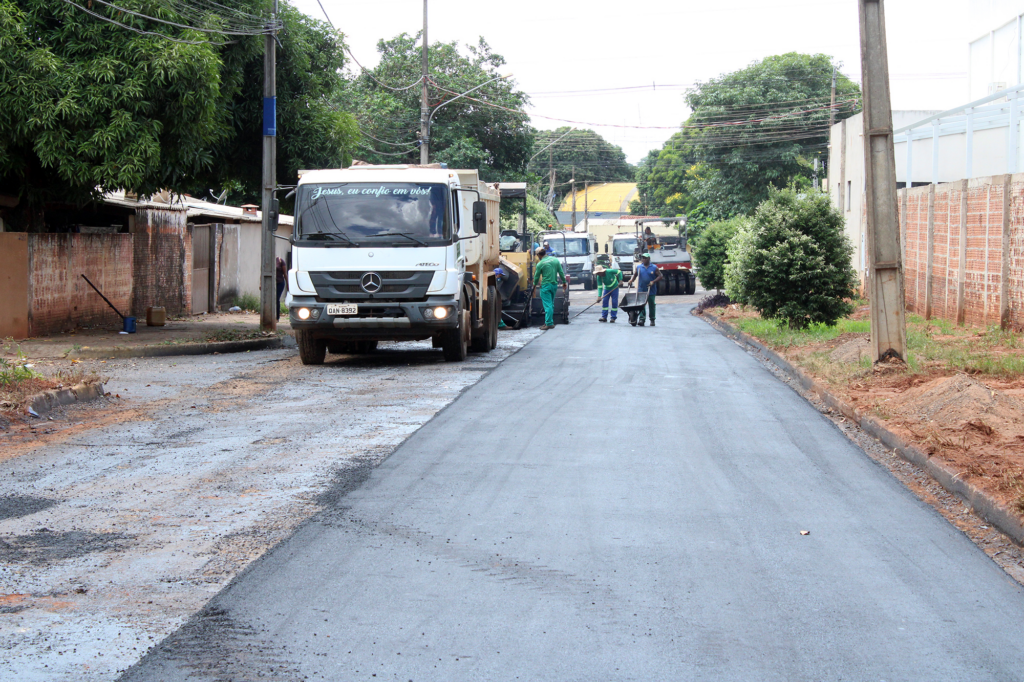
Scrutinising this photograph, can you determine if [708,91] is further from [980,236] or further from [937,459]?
[937,459]

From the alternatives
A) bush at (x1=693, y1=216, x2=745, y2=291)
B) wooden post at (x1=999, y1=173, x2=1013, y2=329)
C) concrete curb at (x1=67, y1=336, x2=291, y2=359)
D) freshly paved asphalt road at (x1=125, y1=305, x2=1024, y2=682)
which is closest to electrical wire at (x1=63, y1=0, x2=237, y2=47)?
concrete curb at (x1=67, y1=336, x2=291, y2=359)

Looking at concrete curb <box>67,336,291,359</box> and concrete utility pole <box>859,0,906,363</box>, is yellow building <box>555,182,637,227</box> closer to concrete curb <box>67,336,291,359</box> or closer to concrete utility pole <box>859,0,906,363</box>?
concrete curb <box>67,336,291,359</box>

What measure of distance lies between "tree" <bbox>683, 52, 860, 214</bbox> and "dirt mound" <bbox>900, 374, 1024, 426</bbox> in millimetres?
41427

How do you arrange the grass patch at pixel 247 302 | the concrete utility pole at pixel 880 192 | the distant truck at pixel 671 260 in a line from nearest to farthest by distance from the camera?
the concrete utility pole at pixel 880 192, the grass patch at pixel 247 302, the distant truck at pixel 671 260

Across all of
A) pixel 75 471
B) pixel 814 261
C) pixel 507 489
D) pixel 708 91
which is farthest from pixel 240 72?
pixel 708 91

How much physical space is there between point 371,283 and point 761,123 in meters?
42.2

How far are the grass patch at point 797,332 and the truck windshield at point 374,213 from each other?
655 centimetres

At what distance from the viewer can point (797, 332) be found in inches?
758

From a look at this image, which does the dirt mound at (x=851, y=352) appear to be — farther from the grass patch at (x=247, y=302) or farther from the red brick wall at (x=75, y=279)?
the grass patch at (x=247, y=302)

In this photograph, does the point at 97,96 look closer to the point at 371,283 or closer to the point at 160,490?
the point at 371,283

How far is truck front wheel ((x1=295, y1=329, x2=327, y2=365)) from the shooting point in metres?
15.0

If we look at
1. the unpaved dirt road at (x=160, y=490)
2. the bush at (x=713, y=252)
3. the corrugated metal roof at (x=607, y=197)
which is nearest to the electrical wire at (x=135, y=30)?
the unpaved dirt road at (x=160, y=490)

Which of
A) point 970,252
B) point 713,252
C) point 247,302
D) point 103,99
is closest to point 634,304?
point 970,252

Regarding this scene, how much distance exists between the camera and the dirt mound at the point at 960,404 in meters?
9.12
